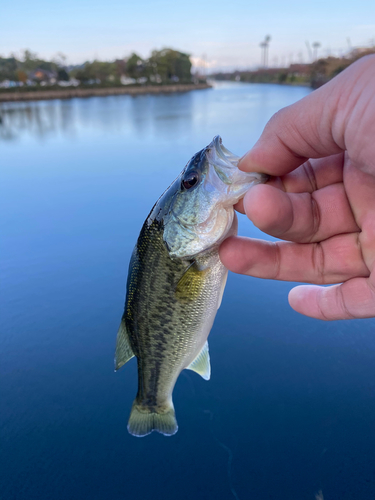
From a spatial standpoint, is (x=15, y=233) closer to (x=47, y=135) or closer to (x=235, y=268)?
(x=235, y=268)

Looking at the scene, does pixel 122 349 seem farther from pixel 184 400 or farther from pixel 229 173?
pixel 229 173

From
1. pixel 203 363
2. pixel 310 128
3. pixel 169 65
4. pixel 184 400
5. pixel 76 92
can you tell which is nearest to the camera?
pixel 310 128

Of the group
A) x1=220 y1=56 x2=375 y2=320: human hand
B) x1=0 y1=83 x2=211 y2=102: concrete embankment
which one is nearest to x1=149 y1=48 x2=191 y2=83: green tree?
x1=0 y1=83 x2=211 y2=102: concrete embankment

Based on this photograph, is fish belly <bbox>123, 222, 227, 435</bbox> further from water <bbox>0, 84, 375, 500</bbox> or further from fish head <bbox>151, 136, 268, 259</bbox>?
water <bbox>0, 84, 375, 500</bbox>

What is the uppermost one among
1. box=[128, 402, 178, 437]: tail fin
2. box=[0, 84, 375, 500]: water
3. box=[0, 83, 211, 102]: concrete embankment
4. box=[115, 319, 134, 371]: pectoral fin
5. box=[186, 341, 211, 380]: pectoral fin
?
box=[0, 83, 211, 102]: concrete embankment

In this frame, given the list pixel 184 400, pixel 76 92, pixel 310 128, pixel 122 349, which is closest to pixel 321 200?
pixel 310 128

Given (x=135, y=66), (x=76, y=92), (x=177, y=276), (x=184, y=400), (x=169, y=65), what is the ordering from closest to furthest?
(x=177, y=276) < (x=184, y=400) < (x=76, y=92) < (x=135, y=66) < (x=169, y=65)

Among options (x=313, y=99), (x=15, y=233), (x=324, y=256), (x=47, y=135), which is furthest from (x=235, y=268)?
(x=47, y=135)
